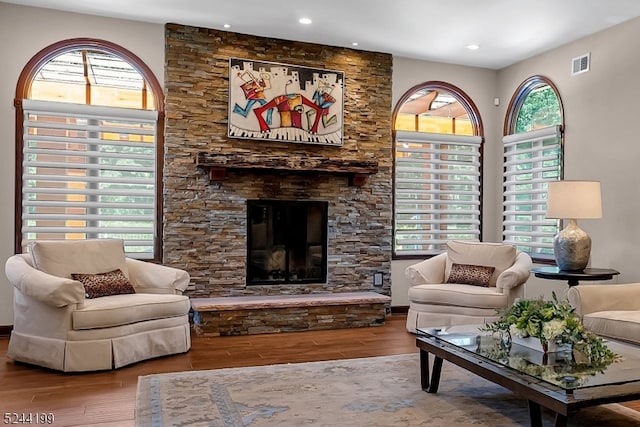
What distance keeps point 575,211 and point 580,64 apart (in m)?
1.72

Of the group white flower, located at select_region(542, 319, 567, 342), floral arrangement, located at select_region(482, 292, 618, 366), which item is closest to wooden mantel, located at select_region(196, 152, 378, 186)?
floral arrangement, located at select_region(482, 292, 618, 366)

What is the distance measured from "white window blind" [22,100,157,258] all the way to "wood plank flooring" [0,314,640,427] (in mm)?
1135

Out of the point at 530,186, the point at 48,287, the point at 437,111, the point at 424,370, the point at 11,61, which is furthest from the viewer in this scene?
the point at 437,111

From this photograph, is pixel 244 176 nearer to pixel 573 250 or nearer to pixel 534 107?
pixel 573 250

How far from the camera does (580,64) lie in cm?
542

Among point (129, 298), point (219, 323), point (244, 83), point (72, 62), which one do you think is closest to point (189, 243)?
point (219, 323)

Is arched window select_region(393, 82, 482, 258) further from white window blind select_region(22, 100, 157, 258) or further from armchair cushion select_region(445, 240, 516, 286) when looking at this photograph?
white window blind select_region(22, 100, 157, 258)

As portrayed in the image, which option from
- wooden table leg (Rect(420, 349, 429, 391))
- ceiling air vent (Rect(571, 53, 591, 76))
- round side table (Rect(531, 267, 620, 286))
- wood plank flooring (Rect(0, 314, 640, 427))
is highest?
ceiling air vent (Rect(571, 53, 591, 76))

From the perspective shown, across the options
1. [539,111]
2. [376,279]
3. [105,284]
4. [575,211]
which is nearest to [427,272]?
[376,279]

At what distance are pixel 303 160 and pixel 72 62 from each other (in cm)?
239

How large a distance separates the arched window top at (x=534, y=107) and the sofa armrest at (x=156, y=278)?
419 centimetres

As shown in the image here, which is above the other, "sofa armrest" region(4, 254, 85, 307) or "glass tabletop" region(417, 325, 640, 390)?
"sofa armrest" region(4, 254, 85, 307)

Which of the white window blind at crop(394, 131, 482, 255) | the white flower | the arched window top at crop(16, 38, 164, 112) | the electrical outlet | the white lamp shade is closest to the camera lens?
the white flower

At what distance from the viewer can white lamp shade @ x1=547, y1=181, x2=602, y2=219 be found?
15.3 ft
